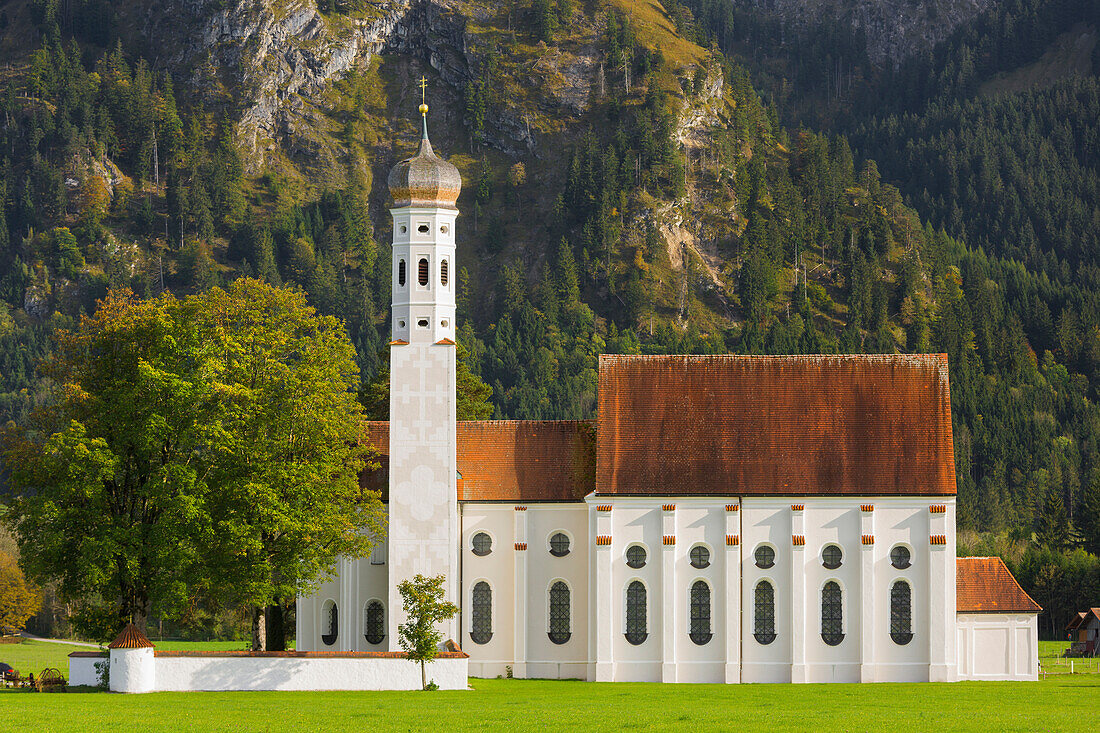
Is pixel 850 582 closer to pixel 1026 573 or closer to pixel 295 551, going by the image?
pixel 295 551

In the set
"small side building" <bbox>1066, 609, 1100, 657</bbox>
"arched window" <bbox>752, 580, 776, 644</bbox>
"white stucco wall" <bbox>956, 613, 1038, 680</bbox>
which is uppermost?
"arched window" <bbox>752, 580, 776, 644</bbox>

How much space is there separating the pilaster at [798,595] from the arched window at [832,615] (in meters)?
0.89

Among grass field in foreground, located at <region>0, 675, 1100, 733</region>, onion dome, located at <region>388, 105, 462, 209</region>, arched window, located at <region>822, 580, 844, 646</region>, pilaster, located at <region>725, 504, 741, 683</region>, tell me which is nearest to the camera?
grass field in foreground, located at <region>0, 675, 1100, 733</region>

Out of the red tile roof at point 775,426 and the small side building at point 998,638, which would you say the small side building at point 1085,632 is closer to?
the small side building at point 998,638

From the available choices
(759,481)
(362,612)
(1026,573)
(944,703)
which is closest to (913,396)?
(759,481)

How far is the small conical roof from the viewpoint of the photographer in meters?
57.1

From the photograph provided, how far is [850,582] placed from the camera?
67.8 meters

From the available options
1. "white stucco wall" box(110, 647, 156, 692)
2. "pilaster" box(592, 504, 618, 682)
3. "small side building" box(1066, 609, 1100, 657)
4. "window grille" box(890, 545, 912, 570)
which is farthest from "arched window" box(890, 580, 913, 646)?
"small side building" box(1066, 609, 1100, 657)

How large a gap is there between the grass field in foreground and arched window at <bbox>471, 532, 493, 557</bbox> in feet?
24.5

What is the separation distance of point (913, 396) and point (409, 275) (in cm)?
2083

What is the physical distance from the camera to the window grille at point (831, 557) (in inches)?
2672

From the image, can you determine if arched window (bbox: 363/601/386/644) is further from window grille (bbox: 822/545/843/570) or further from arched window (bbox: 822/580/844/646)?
window grille (bbox: 822/545/843/570)

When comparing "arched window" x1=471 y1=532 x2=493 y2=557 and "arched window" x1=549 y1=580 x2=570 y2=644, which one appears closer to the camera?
"arched window" x1=549 y1=580 x2=570 y2=644

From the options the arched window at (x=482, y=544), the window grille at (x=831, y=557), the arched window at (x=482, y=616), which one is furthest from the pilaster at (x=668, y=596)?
the arched window at (x=482, y=544)
